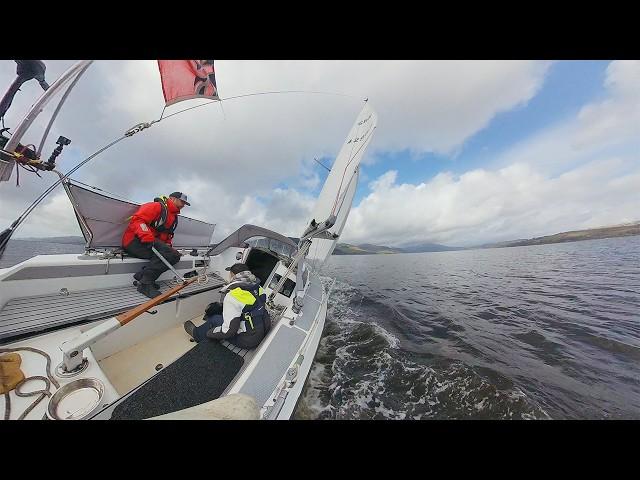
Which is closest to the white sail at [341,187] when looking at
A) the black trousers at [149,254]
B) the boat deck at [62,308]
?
the black trousers at [149,254]

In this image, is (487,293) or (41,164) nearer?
(41,164)

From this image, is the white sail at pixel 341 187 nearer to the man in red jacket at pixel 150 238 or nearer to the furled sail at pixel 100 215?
the man in red jacket at pixel 150 238

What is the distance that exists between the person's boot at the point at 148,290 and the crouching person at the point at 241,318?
1.22 metres

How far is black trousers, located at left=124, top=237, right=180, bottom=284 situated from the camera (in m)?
4.27

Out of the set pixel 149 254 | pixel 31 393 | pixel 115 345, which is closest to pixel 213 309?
pixel 115 345

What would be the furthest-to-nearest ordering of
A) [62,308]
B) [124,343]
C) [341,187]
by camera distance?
[341,187] < [124,343] < [62,308]

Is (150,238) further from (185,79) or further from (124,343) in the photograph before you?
(185,79)

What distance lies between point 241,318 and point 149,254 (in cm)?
280

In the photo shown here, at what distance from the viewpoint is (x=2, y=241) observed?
344cm

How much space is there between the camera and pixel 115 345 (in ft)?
10.6

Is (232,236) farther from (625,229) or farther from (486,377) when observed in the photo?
(625,229)

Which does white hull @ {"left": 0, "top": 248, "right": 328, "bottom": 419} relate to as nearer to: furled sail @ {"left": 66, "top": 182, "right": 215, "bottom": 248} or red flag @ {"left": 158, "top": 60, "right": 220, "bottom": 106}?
furled sail @ {"left": 66, "top": 182, "right": 215, "bottom": 248}

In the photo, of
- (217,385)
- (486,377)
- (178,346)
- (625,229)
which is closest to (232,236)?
(178,346)
